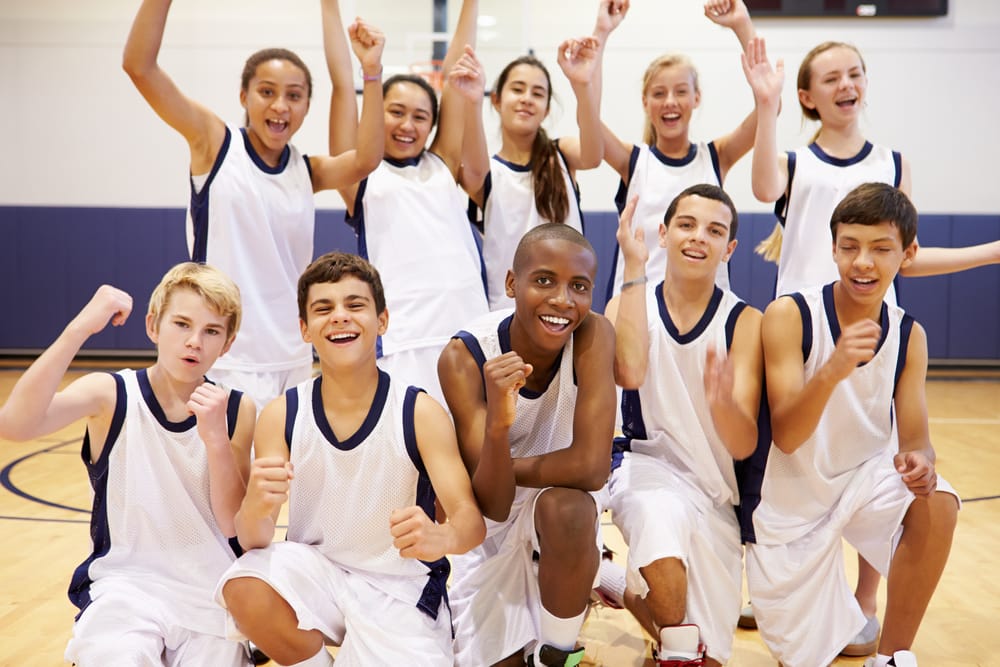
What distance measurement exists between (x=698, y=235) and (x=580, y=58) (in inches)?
40.3

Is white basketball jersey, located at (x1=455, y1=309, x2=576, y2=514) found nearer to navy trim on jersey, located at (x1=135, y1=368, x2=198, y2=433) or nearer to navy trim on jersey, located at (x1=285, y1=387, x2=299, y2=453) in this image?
navy trim on jersey, located at (x1=285, y1=387, x2=299, y2=453)

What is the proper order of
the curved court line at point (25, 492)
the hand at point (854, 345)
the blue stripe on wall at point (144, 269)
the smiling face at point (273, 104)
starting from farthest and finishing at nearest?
1. the blue stripe on wall at point (144, 269)
2. the curved court line at point (25, 492)
3. the smiling face at point (273, 104)
4. the hand at point (854, 345)

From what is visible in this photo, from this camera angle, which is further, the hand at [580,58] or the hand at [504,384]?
the hand at [580,58]

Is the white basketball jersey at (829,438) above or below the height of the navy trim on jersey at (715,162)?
below

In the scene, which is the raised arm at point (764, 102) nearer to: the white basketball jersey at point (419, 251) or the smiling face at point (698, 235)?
the smiling face at point (698, 235)

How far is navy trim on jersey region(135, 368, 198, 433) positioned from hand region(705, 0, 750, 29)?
2.40 m

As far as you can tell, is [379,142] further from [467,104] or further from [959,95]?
[959,95]

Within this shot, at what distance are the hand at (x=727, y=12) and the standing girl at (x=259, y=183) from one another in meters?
1.27

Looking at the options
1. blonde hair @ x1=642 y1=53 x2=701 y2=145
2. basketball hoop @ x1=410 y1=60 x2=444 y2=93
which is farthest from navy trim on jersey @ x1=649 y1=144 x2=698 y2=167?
basketball hoop @ x1=410 y1=60 x2=444 y2=93

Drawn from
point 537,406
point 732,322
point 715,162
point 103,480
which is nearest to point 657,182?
point 715,162

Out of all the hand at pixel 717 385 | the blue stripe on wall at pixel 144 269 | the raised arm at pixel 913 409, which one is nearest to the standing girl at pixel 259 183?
the hand at pixel 717 385

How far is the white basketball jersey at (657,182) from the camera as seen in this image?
12.5 feet

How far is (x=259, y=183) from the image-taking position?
338 centimetres

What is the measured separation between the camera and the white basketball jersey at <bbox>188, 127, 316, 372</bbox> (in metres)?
3.29
